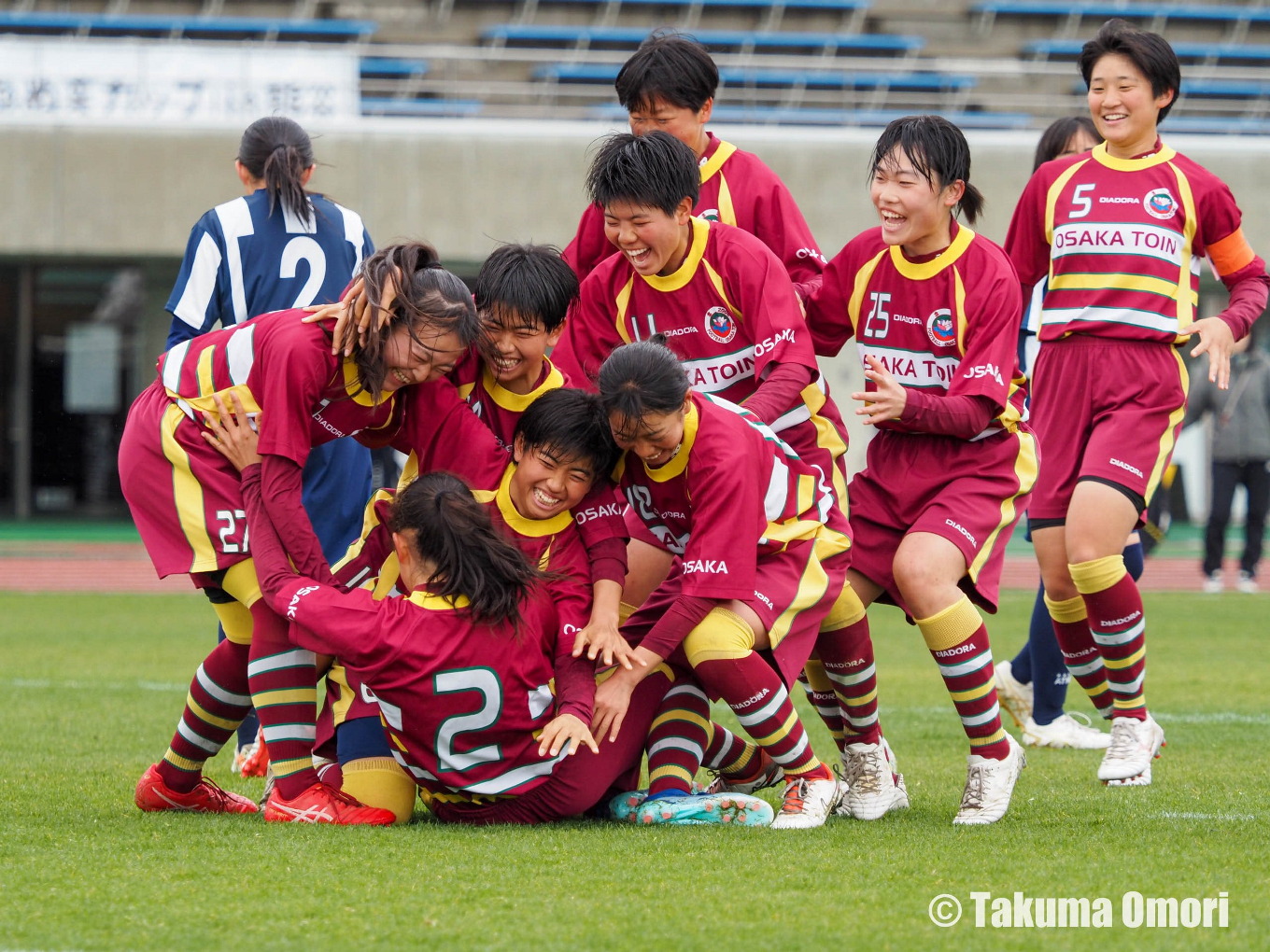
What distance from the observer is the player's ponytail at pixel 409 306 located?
356cm

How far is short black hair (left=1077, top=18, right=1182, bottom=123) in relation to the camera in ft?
15.0

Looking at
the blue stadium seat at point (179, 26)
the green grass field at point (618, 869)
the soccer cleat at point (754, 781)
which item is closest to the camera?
the green grass field at point (618, 869)

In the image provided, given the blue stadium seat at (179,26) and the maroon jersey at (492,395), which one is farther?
the blue stadium seat at (179,26)

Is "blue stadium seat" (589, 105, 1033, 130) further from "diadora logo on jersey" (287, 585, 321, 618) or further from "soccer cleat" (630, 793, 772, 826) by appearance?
"diadora logo on jersey" (287, 585, 321, 618)

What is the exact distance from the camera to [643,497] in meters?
3.94

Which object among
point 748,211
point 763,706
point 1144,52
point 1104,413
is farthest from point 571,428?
point 1144,52

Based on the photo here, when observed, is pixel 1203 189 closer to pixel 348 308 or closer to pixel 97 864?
pixel 348 308

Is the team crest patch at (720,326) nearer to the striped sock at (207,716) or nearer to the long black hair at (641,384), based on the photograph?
the long black hair at (641,384)

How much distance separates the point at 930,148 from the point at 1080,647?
75.7 inches

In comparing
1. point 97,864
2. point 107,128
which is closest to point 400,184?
point 107,128

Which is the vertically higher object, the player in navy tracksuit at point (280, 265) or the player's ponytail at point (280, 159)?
the player's ponytail at point (280, 159)

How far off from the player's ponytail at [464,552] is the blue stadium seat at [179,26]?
20892 millimetres

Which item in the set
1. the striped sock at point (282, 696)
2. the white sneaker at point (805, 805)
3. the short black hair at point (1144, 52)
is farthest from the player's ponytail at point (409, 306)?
the short black hair at point (1144, 52)

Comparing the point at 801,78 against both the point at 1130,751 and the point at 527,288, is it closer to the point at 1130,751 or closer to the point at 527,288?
the point at 1130,751
